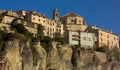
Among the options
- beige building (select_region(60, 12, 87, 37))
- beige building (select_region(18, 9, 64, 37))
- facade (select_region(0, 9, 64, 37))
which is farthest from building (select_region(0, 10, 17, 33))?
beige building (select_region(60, 12, 87, 37))

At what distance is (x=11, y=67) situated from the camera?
55.0 m

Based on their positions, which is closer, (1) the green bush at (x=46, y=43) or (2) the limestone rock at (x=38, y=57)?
(2) the limestone rock at (x=38, y=57)

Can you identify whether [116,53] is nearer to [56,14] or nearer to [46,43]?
[56,14]

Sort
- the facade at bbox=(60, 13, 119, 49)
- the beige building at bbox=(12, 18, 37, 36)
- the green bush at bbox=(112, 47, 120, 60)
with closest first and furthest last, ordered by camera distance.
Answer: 1. the beige building at bbox=(12, 18, 37, 36)
2. the green bush at bbox=(112, 47, 120, 60)
3. the facade at bbox=(60, 13, 119, 49)

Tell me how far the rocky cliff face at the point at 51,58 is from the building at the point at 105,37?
9542 mm

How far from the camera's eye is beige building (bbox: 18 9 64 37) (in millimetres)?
79812

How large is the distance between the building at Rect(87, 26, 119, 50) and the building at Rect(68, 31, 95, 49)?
3.86 meters

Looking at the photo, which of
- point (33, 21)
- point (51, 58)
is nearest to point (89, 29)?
point (33, 21)

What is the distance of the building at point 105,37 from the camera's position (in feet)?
290

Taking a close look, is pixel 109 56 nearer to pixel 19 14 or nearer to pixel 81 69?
pixel 81 69

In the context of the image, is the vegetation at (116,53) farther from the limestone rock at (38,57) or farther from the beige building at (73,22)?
the limestone rock at (38,57)

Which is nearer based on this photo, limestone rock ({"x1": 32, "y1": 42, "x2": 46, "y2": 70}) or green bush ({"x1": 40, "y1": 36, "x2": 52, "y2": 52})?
limestone rock ({"x1": 32, "y1": 42, "x2": 46, "y2": 70})

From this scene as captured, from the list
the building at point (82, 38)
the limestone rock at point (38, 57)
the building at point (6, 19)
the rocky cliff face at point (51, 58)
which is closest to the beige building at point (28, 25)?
the building at point (6, 19)

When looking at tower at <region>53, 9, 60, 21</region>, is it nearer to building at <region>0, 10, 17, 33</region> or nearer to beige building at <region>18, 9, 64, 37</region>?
beige building at <region>18, 9, 64, 37</region>
